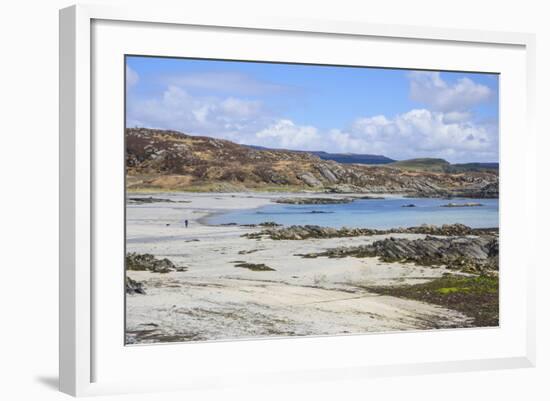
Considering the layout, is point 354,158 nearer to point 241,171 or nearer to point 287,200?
point 287,200

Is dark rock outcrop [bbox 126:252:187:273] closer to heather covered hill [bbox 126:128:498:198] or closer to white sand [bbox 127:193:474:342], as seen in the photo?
white sand [bbox 127:193:474:342]

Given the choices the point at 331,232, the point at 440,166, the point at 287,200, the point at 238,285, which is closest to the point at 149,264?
the point at 238,285

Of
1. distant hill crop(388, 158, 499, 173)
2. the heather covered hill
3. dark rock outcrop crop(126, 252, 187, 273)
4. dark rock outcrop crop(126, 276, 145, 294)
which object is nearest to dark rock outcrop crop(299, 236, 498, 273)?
the heather covered hill

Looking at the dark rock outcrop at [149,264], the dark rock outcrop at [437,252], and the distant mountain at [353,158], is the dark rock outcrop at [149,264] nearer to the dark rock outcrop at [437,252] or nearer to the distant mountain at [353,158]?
the dark rock outcrop at [437,252]

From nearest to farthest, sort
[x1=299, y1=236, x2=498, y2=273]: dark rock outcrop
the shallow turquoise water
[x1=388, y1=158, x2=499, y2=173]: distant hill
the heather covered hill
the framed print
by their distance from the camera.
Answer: the framed print, the heather covered hill, the shallow turquoise water, [x1=299, y1=236, x2=498, y2=273]: dark rock outcrop, [x1=388, y1=158, x2=499, y2=173]: distant hill

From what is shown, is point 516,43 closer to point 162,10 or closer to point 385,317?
point 385,317

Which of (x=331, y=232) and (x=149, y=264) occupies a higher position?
(x=331, y=232)
